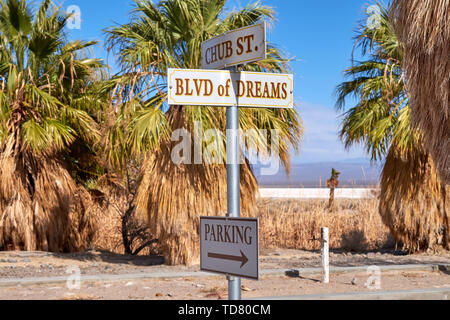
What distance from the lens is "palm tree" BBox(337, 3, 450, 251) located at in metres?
11.9

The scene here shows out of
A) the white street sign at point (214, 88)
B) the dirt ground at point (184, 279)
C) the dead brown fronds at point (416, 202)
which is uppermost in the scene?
the white street sign at point (214, 88)

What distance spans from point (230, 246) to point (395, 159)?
948 cm

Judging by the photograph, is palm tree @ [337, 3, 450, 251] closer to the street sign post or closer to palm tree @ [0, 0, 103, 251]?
palm tree @ [0, 0, 103, 251]

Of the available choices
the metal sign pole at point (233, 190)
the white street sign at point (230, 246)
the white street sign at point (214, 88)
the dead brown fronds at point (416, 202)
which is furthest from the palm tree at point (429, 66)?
the dead brown fronds at point (416, 202)

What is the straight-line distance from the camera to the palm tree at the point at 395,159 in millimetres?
11922

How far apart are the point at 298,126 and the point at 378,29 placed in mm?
2932

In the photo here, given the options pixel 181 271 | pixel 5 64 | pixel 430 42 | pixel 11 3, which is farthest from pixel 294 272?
pixel 11 3

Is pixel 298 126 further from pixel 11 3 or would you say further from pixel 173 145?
pixel 11 3

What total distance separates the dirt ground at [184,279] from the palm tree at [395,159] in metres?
Answer: 0.64

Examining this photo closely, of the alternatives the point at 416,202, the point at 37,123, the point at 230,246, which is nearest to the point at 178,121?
the point at 37,123

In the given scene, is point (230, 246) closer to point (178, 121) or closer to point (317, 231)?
point (178, 121)

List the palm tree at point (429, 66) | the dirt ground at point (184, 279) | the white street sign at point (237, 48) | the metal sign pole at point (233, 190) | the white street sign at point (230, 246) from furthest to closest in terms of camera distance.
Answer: the dirt ground at point (184, 279), the palm tree at point (429, 66), the white street sign at point (237, 48), the metal sign pole at point (233, 190), the white street sign at point (230, 246)

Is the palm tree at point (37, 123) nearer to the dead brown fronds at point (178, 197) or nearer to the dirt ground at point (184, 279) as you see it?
the dirt ground at point (184, 279)

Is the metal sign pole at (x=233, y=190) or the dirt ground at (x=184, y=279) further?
the dirt ground at (x=184, y=279)
